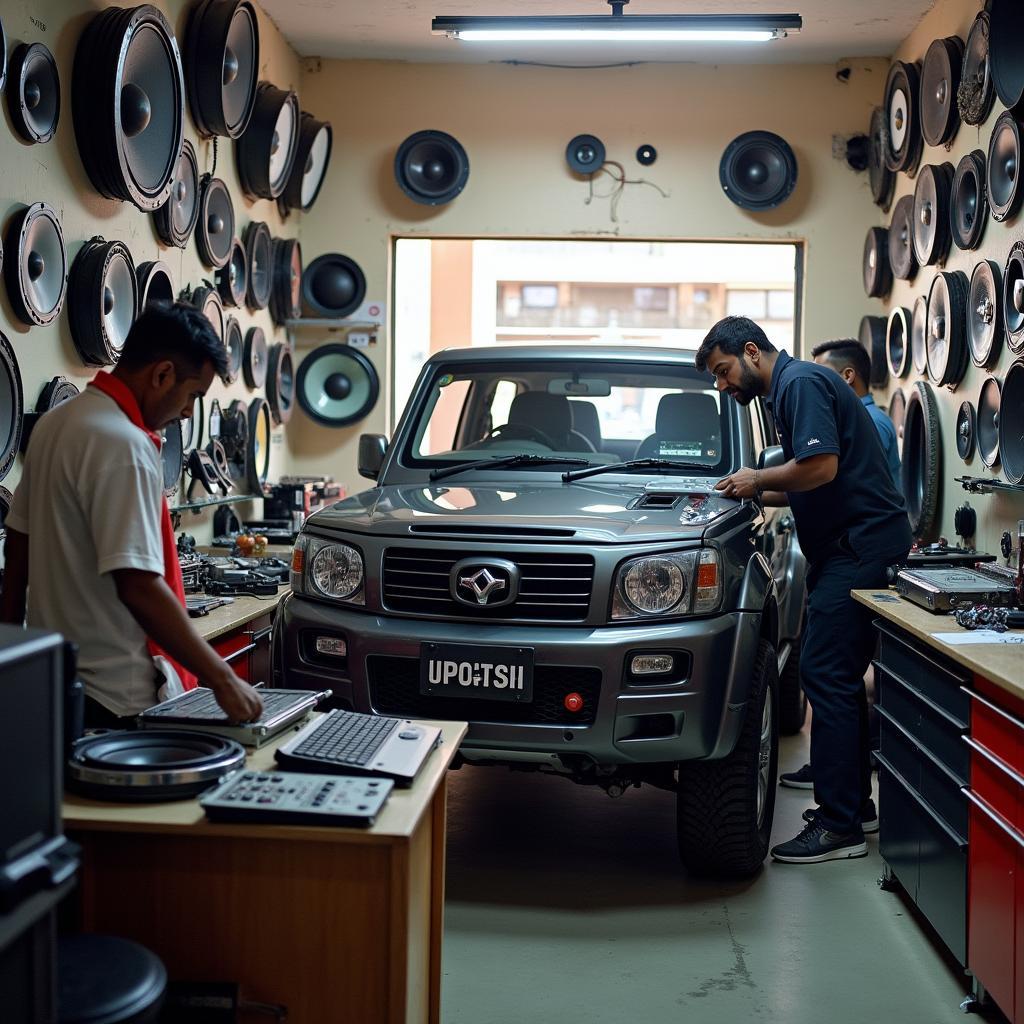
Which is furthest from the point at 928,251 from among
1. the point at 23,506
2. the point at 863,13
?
the point at 23,506

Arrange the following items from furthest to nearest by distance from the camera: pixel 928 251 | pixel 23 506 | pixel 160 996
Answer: pixel 928 251
pixel 23 506
pixel 160 996

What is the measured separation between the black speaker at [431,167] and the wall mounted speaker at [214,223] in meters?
1.88

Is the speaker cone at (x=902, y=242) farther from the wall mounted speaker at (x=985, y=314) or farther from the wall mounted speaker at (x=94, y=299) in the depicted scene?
the wall mounted speaker at (x=94, y=299)

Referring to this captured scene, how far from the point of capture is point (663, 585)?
3.53 metres

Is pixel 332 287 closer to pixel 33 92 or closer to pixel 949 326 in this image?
pixel 949 326

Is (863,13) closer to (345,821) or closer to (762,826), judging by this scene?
(762,826)

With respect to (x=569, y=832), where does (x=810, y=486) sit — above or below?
above

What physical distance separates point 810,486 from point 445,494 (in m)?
1.15

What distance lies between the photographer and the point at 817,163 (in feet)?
26.2

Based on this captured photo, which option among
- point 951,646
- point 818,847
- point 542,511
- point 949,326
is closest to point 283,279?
point 949,326

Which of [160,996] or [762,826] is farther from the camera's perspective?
[762,826]

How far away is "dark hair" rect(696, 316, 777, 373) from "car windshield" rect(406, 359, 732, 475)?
14.2 inches

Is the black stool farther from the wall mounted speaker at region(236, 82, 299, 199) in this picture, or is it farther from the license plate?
the wall mounted speaker at region(236, 82, 299, 199)

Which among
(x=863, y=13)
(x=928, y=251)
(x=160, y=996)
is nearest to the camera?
(x=160, y=996)
